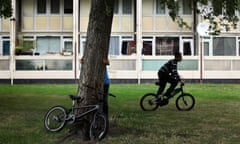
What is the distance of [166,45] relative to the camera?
36.1 metres

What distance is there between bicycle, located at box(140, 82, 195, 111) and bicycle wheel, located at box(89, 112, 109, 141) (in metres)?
5.33

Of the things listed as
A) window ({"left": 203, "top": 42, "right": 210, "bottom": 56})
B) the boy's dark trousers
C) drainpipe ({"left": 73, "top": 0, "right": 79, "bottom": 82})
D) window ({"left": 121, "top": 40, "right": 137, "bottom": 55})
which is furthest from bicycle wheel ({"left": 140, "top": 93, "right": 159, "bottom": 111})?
window ({"left": 203, "top": 42, "right": 210, "bottom": 56})

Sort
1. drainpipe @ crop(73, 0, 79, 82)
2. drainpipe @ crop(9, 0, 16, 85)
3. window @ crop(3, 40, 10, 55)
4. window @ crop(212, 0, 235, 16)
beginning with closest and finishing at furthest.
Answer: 1. window @ crop(212, 0, 235, 16)
2. drainpipe @ crop(9, 0, 16, 85)
3. drainpipe @ crop(73, 0, 79, 82)
4. window @ crop(3, 40, 10, 55)

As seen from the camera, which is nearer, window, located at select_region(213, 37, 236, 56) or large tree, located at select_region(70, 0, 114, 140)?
large tree, located at select_region(70, 0, 114, 140)

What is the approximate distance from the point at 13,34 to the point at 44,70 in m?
3.80

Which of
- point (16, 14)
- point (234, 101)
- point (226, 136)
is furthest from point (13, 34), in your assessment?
point (226, 136)

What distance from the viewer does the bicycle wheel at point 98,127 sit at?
357 inches

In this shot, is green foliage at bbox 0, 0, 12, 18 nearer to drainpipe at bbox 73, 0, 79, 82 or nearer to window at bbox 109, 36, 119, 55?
drainpipe at bbox 73, 0, 79, 82

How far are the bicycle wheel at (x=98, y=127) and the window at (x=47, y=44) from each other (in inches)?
1102

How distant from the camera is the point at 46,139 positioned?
931 centimetres

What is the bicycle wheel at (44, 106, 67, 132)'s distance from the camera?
965cm

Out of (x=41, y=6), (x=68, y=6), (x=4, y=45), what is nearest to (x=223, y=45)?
(x=68, y=6)

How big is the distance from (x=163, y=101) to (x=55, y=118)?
5.35 metres

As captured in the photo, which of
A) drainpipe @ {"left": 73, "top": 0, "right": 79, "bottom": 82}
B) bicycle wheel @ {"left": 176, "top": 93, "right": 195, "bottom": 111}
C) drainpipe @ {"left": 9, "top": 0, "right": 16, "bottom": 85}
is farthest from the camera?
drainpipe @ {"left": 73, "top": 0, "right": 79, "bottom": 82}
